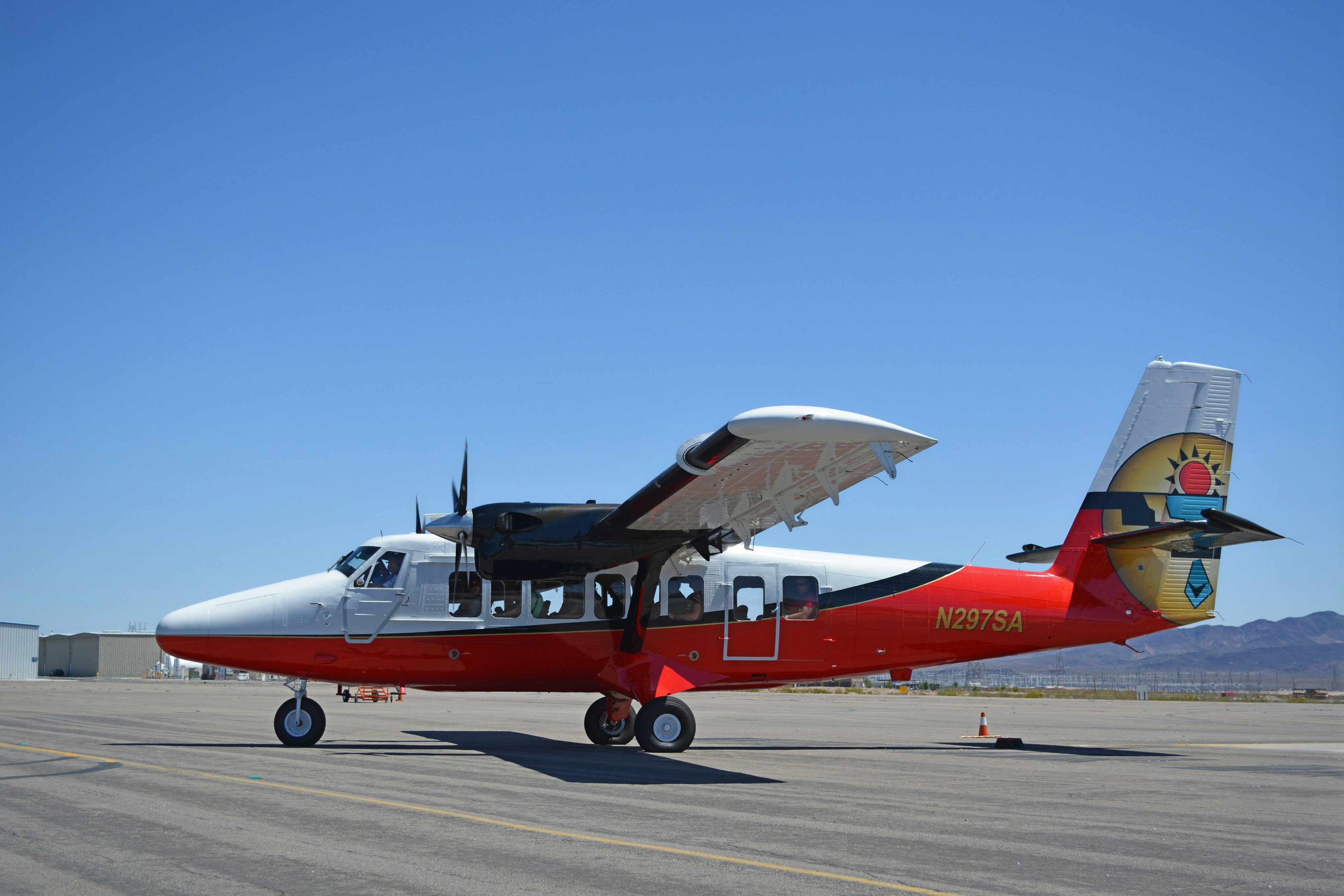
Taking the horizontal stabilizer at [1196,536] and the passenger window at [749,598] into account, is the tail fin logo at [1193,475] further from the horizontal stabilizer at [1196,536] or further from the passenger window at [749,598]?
the passenger window at [749,598]

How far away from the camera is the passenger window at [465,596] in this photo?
16.1 m

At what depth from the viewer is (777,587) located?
16875 mm

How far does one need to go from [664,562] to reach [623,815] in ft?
24.1

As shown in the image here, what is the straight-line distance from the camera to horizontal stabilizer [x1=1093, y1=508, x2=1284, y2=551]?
14773 millimetres

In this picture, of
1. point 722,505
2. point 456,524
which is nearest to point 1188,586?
point 722,505

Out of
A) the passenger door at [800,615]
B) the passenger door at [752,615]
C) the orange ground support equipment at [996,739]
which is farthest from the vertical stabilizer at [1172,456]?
the passenger door at [752,615]

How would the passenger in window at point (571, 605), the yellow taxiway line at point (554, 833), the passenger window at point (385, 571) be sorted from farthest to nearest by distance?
the passenger in window at point (571, 605) < the passenger window at point (385, 571) < the yellow taxiway line at point (554, 833)

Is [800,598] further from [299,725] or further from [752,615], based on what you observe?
[299,725]

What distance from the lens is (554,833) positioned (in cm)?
779

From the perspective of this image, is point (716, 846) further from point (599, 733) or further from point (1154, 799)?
point (599, 733)

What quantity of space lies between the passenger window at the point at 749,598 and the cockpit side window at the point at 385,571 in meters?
5.18

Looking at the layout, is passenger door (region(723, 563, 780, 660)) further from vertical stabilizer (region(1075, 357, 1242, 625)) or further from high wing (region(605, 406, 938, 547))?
vertical stabilizer (region(1075, 357, 1242, 625))

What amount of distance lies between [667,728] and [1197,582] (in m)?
9.24

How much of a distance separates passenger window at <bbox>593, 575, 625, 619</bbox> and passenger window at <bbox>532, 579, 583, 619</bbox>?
0.77ft
